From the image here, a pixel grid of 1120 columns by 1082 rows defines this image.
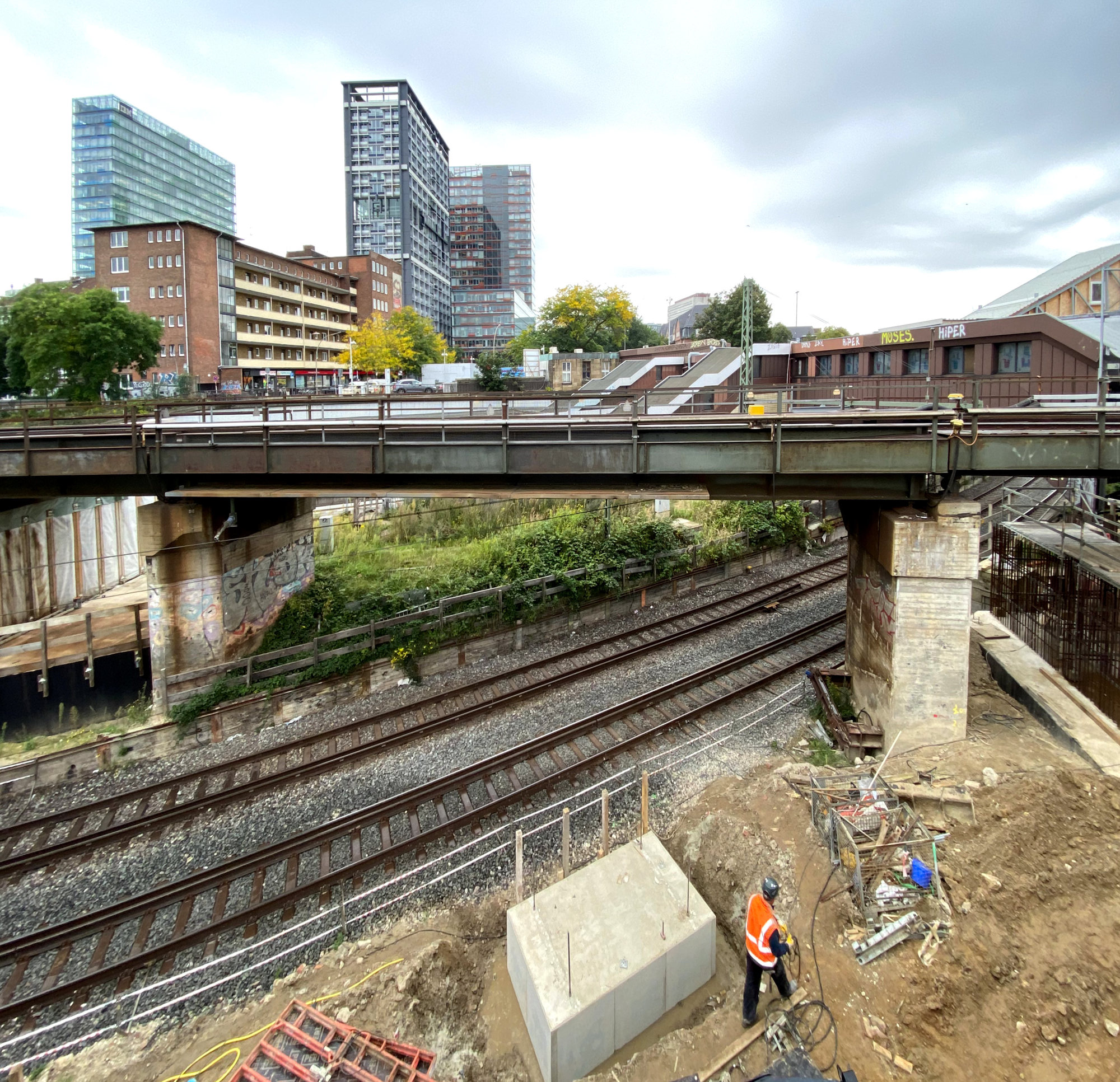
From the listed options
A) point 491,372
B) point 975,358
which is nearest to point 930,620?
point 975,358

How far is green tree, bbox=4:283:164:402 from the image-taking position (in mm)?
35156

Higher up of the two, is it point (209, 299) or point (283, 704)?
point (209, 299)

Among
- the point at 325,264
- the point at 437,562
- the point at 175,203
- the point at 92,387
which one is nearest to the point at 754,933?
the point at 437,562

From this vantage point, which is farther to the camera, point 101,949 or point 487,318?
point 487,318

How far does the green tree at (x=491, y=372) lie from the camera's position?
145ft

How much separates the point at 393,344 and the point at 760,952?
58.7 meters

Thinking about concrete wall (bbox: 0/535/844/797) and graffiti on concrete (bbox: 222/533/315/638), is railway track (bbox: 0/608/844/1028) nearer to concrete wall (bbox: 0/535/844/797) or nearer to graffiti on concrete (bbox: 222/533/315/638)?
concrete wall (bbox: 0/535/844/797)

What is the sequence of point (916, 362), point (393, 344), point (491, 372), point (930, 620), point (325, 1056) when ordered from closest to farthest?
point (325, 1056), point (930, 620), point (916, 362), point (491, 372), point (393, 344)

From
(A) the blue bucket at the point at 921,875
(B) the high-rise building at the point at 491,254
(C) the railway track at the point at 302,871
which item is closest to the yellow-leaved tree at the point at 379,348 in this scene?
(C) the railway track at the point at 302,871

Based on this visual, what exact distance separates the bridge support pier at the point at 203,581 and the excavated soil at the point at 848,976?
893cm

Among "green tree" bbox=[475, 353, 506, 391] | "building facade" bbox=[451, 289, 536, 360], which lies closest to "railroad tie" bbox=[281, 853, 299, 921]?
"green tree" bbox=[475, 353, 506, 391]

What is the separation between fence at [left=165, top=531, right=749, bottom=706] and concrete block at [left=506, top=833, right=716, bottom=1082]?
359 inches

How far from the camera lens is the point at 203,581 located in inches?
591

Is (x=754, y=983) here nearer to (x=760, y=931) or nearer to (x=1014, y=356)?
(x=760, y=931)
